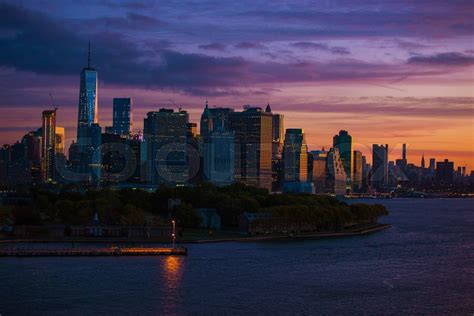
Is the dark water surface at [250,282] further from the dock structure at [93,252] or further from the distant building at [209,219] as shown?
the distant building at [209,219]

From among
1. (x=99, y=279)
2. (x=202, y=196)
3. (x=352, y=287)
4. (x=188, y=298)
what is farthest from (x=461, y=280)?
(x=202, y=196)

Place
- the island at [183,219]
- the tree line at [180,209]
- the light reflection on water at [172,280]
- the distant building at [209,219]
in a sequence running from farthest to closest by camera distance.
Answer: the distant building at [209,219], the tree line at [180,209], the island at [183,219], the light reflection on water at [172,280]

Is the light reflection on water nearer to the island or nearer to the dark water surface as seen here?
the dark water surface

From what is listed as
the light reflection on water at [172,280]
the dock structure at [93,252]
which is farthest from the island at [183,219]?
the light reflection on water at [172,280]

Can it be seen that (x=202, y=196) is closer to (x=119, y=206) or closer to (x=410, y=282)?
(x=119, y=206)

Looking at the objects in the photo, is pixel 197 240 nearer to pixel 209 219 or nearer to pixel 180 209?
pixel 180 209

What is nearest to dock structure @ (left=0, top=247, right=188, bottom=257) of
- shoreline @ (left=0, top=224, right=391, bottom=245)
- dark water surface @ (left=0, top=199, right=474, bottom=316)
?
dark water surface @ (left=0, top=199, right=474, bottom=316)

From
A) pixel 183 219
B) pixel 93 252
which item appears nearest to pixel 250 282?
pixel 93 252
